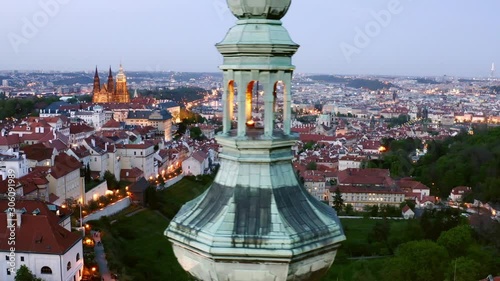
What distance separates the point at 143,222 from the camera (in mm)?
27719

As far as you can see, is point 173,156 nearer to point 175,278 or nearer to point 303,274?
point 175,278

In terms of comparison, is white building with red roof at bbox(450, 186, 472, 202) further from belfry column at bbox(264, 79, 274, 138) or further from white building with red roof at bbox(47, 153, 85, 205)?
belfry column at bbox(264, 79, 274, 138)

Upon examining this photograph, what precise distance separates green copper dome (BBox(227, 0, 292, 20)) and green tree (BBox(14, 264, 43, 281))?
15.3 meters

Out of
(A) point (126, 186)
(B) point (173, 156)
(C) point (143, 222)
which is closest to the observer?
(C) point (143, 222)

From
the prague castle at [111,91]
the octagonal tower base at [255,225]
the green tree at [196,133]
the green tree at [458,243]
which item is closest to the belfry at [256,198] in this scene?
the octagonal tower base at [255,225]

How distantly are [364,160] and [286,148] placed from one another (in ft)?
161

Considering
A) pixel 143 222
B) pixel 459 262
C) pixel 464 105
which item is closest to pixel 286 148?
pixel 459 262

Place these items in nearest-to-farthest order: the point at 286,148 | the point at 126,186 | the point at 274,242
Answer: the point at 274,242
the point at 286,148
the point at 126,186

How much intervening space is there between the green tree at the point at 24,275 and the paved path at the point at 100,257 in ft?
8.49

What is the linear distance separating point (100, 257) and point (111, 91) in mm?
61130

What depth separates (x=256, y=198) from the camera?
10.3 feet

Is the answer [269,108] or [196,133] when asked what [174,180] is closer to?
[196,133]

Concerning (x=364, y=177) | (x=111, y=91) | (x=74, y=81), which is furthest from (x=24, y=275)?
(x=74, y=81)

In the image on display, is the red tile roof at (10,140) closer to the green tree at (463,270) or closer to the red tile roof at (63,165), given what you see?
the red tile roof at (63,165)
